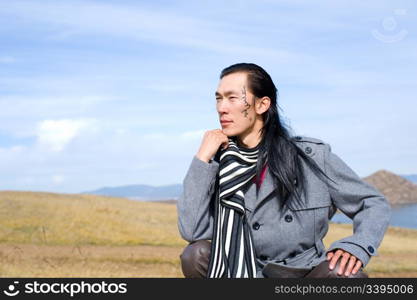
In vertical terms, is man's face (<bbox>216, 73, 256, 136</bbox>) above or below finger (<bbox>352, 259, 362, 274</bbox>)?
above

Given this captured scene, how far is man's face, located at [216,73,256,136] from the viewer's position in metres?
5.82

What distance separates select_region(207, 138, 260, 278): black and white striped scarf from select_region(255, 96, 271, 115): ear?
1.15 feet

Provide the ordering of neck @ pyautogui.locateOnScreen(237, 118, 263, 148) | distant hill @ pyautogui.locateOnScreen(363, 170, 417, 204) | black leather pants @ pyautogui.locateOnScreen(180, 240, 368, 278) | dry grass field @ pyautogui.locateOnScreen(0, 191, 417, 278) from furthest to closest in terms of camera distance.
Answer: distant hill @ pyautogui.locateOnScreen(363, 170, 417, 204) < dry grass field @ pyautogui.locateOnScreen(0, 191, 417, 278) < neck @ pyautogui.locateOnScreen(237, 118, 263, 148) < black leather pants @ pyautogui.locateOnScreen(180, 240, 368, 278)

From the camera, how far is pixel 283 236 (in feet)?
18.7

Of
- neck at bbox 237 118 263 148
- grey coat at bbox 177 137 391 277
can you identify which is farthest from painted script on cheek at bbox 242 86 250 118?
grey coat at bbox 177 137 391 277

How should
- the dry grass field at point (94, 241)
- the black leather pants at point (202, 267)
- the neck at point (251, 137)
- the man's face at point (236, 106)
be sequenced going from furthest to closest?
the dry grass field at point (94, 241) < the neck at point (251, 137) < the man's face at point (236, 106) < the black leather pants at point (202, 267)

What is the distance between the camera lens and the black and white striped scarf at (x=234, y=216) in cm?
583

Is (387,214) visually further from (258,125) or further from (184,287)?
(184,287)

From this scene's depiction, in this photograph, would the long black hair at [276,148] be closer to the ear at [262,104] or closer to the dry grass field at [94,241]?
the ear at [262,104]

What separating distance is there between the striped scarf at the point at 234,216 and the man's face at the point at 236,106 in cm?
17

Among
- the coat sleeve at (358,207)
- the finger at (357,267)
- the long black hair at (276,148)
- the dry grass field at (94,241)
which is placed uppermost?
the dry grass field at (94,241)

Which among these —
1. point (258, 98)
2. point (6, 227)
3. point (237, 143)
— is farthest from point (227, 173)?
point (6, 227)

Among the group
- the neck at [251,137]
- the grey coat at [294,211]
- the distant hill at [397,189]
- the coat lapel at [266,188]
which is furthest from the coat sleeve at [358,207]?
the distant hill at [397,189]

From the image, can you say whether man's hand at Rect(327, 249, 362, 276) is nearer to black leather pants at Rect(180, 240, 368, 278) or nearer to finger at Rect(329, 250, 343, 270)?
finger at Rect(329, 250, 343, 270)
